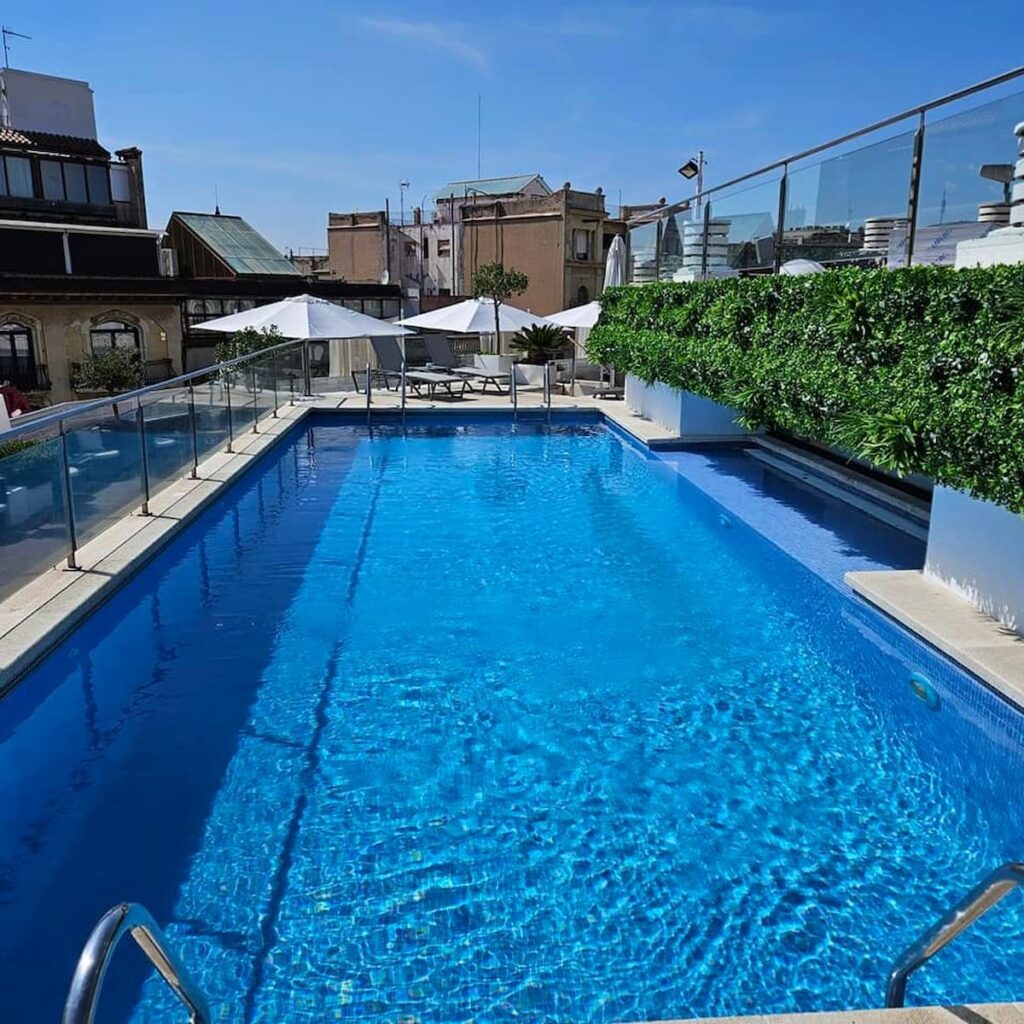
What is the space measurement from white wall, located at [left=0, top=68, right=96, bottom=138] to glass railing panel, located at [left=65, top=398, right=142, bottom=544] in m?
37.4

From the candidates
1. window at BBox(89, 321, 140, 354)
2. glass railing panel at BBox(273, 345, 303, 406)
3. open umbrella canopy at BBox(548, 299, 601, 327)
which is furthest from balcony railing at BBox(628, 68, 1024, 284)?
window at BBox(89, 321, 140, 354)

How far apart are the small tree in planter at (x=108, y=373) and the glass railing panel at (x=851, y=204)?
895 inches

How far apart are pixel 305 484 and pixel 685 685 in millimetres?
7193

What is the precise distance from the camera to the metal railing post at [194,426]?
32.5 feet

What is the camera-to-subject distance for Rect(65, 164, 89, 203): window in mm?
33688

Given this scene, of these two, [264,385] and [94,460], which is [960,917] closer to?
[94,460]

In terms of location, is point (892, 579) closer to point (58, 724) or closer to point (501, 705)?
point (501, 705)

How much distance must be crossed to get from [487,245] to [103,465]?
4195 cm

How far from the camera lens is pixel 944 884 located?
12.8 feet

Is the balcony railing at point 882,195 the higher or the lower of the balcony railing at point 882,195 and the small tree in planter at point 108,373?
the higher

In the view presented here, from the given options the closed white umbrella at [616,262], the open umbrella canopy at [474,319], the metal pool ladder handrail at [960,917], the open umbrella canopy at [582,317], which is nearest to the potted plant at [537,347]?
the open umbrella canopy at [474,319]

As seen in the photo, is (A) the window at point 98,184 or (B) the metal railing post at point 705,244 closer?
(B) the metal railing post at point 705,244

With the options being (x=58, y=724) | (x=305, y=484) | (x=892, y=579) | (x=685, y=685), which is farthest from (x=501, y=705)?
(x=305, y=484)

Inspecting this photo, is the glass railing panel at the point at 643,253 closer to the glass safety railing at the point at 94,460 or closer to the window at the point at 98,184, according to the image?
the glass safety railing at the point at 94,460
